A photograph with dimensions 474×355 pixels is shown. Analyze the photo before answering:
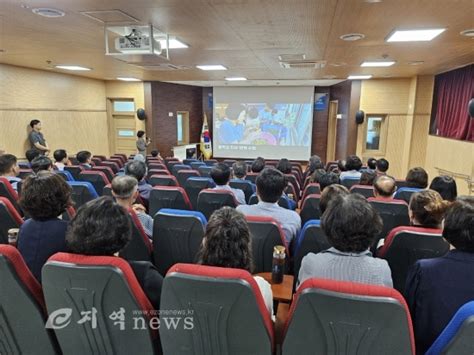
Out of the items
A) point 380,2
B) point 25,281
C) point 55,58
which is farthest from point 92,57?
point 25,281

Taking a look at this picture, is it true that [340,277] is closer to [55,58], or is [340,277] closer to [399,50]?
[399,50]

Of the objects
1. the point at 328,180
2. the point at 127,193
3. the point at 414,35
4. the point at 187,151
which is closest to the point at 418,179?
the point at 328,180

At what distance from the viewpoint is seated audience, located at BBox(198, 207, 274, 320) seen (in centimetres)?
142

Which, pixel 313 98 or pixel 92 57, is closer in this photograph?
pixel 92 57

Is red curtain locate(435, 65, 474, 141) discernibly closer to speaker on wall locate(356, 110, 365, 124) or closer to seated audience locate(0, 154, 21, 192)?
speaker on wall locate(356, 110, 365, 124)

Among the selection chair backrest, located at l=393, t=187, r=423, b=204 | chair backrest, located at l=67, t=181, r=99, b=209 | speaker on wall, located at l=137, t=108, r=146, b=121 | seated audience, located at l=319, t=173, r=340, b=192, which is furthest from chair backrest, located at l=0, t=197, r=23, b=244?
speaker on wall, located at l=137, t=108, r=146, b=121

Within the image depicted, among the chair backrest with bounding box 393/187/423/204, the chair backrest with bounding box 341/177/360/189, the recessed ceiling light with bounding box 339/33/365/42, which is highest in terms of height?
the recessed ceiling light with bounding box 339/33/365/42

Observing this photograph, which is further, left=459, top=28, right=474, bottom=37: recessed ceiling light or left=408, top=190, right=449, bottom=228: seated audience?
left=459, top=28, right=474, bottom=37: recessed ceiling light

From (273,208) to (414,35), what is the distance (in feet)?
11.5

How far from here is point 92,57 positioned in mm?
6367

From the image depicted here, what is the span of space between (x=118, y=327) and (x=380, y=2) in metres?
3.44

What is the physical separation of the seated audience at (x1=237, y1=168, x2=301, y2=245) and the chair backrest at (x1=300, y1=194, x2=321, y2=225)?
1.99ft

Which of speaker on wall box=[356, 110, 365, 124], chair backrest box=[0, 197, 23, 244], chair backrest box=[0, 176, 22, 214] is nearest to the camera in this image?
chair backrest box=[0, 197, 23, 244]

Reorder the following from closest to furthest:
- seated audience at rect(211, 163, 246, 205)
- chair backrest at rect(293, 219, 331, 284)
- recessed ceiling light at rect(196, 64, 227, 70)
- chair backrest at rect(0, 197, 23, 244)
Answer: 1. chair backrest at rect(293, 219, 331, 284)
2. chair backrest at rect(0, 197, 23, 244)
3. seated audience at rect(211, 163, 246, 205)
4. recessed ceiling light at rect(196, 64, 227, 70)
